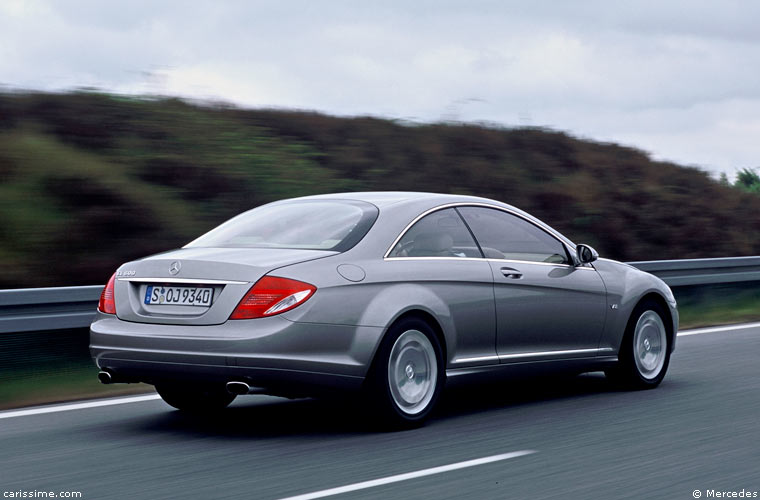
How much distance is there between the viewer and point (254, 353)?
611 cm

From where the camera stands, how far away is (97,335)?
669 cm

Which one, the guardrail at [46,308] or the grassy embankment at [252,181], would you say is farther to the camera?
the grassy embankment at [252,181]

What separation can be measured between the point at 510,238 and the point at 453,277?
2.90ft

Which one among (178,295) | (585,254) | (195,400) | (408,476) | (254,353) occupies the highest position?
(585,254)

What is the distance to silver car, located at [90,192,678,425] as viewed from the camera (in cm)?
Answer: 620

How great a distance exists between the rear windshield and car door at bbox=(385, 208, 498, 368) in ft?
1.04

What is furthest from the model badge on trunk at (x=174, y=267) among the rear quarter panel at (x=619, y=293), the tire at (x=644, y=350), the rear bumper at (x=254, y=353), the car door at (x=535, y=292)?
the tire at (x=644, y=350)

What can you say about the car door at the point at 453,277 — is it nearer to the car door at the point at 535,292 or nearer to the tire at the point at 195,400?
the car door at the point at 535,292

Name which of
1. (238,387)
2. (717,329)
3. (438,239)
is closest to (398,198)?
(438,239)

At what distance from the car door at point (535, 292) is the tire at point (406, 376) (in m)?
0.72

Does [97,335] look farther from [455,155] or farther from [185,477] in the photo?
[455,155]

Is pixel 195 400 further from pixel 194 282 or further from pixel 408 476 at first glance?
pixel 408 476

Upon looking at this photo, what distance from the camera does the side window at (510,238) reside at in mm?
7621

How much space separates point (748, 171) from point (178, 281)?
1629 inches
